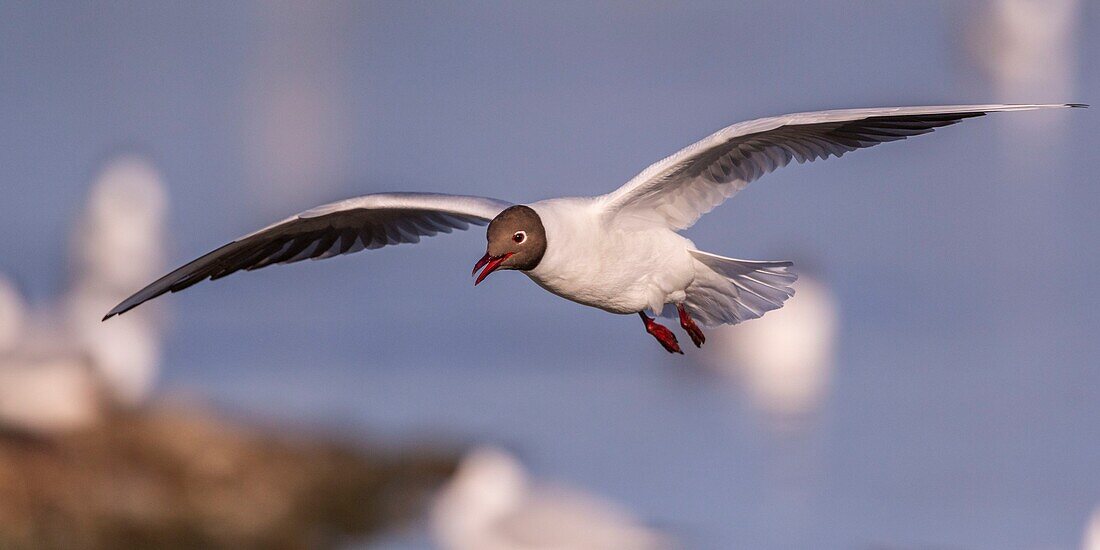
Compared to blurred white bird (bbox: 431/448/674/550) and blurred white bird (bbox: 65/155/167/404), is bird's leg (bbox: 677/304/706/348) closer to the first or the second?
blurred white bird (bbox: 431/448/674/550)

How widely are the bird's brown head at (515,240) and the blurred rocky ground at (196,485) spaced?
10.9ft

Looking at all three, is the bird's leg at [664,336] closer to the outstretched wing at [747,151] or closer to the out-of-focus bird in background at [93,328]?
the outstretched wing at [747,151]

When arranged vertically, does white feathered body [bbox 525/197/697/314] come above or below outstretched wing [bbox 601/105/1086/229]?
below

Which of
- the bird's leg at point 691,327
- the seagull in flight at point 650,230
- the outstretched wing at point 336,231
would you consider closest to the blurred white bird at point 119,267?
the outstretched wing at point 336,231

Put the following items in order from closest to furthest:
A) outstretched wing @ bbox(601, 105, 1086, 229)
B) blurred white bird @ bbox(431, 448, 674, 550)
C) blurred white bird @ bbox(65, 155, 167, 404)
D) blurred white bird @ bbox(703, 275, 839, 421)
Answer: outstretched wing @ bbox(601, 105, 1086, 229)
blurred white bird @ bbox(431, 448, 674, 550)
blurred white bird @ bbox(65, 155, 167, 404)
blurred white bird @ bbox(703, 275, 839, 421)

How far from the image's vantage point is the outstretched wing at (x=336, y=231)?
7.41m

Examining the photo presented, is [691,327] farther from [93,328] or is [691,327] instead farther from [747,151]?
[93,328]

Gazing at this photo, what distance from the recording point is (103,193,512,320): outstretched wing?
7406 millimetres

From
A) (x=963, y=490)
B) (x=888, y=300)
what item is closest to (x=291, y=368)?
(x=888, y=300)

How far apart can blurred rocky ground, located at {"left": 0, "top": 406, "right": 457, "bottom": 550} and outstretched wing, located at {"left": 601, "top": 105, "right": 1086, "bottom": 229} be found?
364cm

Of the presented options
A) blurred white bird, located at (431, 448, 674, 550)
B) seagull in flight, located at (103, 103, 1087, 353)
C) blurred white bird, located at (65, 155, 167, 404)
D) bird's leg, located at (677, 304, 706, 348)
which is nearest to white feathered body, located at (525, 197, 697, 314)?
seagull in flight, located at (103, 103, 1087, 353)

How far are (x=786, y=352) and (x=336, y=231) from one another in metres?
6.71

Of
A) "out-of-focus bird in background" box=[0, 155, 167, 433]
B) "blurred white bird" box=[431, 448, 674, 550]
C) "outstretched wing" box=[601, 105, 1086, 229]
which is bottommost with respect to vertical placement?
"blurred white bird" box=[431, 448, 674, 550]

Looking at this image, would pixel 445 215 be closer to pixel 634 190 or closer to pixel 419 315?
pixel 634 190
